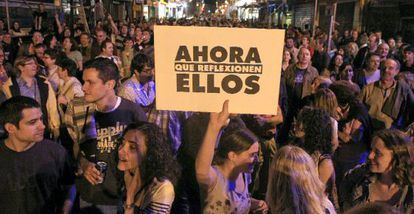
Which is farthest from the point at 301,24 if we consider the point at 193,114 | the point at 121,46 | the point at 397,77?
the point at 193,114

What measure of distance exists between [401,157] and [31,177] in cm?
245

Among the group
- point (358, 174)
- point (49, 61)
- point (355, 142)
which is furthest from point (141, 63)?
point (358, 174)

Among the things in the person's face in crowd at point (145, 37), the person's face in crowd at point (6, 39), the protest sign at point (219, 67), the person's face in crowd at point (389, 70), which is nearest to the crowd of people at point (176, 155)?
the protest sign at point (219, 67)

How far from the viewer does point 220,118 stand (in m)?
2.78

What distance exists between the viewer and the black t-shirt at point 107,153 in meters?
3.23

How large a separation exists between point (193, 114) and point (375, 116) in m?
2.90

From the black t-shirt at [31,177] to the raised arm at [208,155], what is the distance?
38.1 inches

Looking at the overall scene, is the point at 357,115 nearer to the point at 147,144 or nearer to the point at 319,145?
the point at 319,145

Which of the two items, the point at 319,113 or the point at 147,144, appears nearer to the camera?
the point at 147,144

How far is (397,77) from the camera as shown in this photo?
5.91m

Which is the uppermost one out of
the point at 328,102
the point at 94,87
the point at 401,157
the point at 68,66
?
the point at 94,87

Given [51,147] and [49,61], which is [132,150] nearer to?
[51,147]

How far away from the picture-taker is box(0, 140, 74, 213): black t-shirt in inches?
106

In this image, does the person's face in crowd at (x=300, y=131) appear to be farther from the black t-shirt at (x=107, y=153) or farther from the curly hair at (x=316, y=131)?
the black t-shirt at (x=107, y=153)
